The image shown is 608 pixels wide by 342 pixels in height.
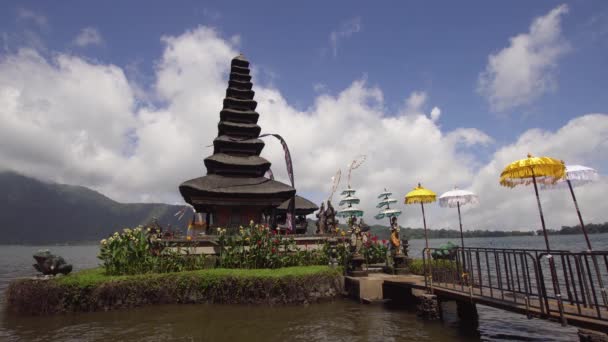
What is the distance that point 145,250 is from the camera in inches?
555

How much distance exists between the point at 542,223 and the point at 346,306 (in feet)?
22.8

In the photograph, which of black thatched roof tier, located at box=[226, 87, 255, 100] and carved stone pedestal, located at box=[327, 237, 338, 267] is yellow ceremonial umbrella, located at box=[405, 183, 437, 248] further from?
black thatched roof tier, located at box=[226, 87, 255, 100]

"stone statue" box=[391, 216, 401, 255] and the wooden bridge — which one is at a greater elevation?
"stone statue" box=[391, 216, 401, 255]

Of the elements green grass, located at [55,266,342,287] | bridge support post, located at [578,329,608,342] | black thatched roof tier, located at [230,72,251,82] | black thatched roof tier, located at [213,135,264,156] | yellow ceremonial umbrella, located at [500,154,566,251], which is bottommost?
bridge support post, located at [578,329,608,342]

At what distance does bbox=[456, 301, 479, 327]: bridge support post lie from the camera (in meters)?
10.1

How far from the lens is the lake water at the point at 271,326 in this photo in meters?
8.98

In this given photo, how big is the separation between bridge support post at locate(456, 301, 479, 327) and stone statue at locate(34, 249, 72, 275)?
1480cm

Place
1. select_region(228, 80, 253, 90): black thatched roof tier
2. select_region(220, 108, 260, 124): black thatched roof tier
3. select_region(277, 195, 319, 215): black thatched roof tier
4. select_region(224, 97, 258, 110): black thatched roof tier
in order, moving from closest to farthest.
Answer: select_region(220, 108, 260, 124): black thatched roof tier, select_region(224, 97, 258, 110): black thatched roof tier, select_region(228, 80, 253, 90): black thatched roof tier, select_region(277, 195, 319, 215): black thatched roof tier

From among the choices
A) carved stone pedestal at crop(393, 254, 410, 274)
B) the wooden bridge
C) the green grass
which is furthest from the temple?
the wooden bridge

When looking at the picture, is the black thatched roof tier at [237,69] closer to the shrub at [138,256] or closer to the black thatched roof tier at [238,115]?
the black thatched roof tier at [238,115]

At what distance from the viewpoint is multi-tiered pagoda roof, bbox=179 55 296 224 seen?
66.0 feet

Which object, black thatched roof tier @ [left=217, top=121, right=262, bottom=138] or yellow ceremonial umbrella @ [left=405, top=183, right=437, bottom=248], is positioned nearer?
yellow ceremonial umbrella @ [left=405, top=183, right=437, bottom=248]

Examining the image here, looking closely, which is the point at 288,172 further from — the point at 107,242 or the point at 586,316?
the point at 586,316

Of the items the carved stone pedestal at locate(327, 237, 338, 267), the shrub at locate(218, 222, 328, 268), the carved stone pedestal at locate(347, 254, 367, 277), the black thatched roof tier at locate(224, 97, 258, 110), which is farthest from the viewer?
the black thatched roof tier at locate(224, 97, 258, 110)
